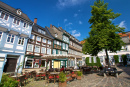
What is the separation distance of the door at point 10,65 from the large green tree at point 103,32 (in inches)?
443

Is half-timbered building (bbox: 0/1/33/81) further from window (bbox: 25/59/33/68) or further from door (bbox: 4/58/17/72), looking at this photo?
window (bbox: 25/59/33/68)

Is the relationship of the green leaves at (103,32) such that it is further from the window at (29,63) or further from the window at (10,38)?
the window at (10,38)

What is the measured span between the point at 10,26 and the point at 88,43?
12.1m

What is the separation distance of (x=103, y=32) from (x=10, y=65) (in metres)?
14.4

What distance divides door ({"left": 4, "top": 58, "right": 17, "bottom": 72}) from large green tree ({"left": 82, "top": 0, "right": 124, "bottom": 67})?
443 inches

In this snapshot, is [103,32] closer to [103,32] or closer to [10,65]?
[103,32]

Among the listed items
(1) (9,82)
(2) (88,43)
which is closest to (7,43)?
(1) (9,82)

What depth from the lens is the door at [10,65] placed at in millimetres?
11750

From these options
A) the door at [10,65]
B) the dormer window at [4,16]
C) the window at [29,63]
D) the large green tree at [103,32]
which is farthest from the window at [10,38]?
the large green tree at [103,32]

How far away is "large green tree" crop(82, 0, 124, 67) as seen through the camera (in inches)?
381

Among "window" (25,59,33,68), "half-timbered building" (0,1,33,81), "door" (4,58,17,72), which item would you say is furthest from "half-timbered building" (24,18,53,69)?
"door" (4,58,17,72)

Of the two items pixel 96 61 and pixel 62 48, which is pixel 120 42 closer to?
pixel 62 48

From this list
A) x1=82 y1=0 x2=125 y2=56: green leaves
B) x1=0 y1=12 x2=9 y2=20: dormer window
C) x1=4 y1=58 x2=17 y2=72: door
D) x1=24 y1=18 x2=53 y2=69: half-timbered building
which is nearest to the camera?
x1=82 y1=0 x2=125 y2=56: green leaves

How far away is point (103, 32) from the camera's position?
32.3 ft
